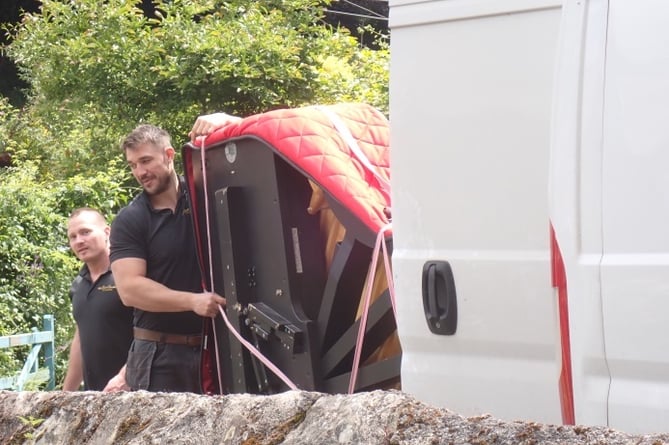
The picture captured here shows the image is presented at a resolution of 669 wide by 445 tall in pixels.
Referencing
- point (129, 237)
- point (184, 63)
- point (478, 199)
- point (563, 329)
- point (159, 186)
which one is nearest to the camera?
point (563, 329)

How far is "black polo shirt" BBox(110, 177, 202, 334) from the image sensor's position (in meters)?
5.48

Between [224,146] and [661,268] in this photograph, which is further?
[224,146]

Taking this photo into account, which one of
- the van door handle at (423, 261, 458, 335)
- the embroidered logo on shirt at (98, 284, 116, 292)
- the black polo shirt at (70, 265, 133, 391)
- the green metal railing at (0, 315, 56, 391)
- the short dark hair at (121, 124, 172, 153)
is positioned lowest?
the green metal railing at (0, 315, 56, 391)

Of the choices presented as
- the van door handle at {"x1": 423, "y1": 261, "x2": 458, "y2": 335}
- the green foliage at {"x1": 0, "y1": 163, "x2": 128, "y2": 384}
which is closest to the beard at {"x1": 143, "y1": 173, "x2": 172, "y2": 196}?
the van door handle at {"x1": 423, "y1": 261, "x2": 458, "y2": 335}

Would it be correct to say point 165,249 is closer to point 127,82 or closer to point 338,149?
point 338,149

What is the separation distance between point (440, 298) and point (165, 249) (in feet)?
7.52

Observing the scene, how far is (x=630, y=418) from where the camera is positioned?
9.68 ft

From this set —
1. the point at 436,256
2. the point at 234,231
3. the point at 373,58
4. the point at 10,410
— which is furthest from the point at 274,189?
the point at 373,58

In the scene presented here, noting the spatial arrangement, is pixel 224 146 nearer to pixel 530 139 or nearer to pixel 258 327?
pixel 258 327

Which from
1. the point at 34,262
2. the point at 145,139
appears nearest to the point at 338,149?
the point at 145,139

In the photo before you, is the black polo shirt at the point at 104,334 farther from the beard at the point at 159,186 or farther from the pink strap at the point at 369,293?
the pink strap at the point at 369,293

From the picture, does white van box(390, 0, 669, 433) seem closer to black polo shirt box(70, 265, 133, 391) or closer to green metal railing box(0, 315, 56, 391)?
black polo shirt box(70, 265, 133, 391)

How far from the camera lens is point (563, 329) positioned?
3084 millimetres

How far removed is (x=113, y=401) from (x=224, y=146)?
2282 millimetres
